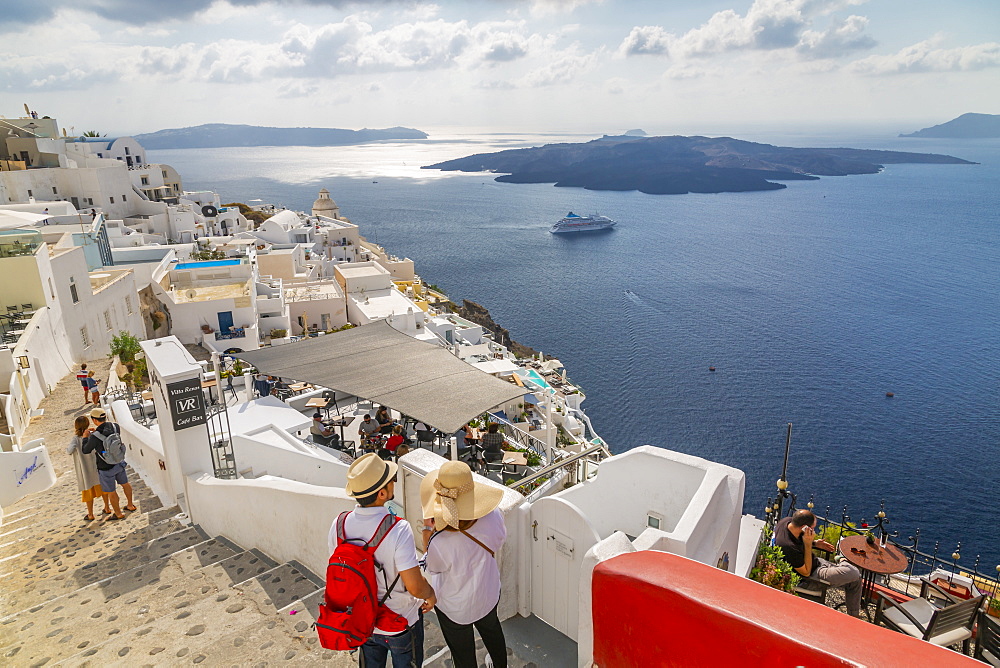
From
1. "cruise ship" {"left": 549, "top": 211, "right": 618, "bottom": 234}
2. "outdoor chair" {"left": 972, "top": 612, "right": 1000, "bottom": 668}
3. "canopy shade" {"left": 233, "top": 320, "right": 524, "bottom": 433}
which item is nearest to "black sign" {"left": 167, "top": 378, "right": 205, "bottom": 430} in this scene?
"canopy shade" {"left": 233, "top": 320, "right": 524, "bottom": 433}

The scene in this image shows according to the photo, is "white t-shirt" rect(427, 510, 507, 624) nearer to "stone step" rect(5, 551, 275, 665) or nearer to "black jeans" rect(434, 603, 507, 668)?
"black jeans" rect(434, 603, 507, 668)

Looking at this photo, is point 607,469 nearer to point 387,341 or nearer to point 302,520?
point 302,520

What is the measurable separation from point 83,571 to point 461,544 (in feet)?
18.0

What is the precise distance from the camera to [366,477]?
9.87 feet

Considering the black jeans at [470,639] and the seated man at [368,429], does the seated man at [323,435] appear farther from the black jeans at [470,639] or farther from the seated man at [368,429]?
the black jeans at [470,639]

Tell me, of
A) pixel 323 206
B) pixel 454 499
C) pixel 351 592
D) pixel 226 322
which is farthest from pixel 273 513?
pixel 323 206

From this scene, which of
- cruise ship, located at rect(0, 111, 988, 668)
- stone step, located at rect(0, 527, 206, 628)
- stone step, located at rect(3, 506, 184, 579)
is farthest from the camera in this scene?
stone step, located at rect(3, 506, 184, 579)

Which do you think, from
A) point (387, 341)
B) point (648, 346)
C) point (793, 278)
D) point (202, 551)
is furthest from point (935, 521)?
point (793, 278)

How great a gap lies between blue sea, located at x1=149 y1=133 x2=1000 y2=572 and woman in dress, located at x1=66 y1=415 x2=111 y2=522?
2799cm

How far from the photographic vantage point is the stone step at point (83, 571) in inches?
233

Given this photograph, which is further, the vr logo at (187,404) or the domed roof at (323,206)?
the domed roof at (323,206)

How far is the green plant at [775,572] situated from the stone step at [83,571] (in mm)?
6106

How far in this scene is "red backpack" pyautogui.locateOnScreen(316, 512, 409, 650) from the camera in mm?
2967

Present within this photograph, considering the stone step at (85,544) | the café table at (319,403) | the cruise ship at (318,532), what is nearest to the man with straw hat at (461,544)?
the cruise ship at (318,532)
